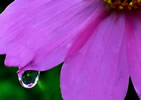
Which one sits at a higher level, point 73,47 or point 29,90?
point 73,47

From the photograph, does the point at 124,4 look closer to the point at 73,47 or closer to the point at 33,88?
the point at 73,47

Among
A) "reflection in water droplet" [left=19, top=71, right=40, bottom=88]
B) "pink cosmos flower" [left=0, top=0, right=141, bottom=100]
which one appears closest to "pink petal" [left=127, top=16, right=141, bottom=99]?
"pink cosmos flower" [left=0, top=0, right=141, bottom=100]

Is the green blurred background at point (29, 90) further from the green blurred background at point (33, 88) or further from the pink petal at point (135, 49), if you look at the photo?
the pink petal at point (135, 49)

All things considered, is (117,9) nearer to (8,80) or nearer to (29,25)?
(29,25)

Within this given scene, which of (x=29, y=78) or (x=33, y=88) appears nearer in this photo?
(x=29, y=78)

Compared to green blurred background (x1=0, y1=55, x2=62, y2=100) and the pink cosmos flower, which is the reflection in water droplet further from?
green blurred background (x1=0, y1=55, x2=62, y2=100)

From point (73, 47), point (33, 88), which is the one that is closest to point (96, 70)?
point (73, 47)

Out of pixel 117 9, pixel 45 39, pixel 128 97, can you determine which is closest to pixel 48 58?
pixel 45 39

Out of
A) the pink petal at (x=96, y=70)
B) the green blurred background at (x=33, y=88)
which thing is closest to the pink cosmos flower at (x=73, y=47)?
the pink petal at (x=96, y=70)
